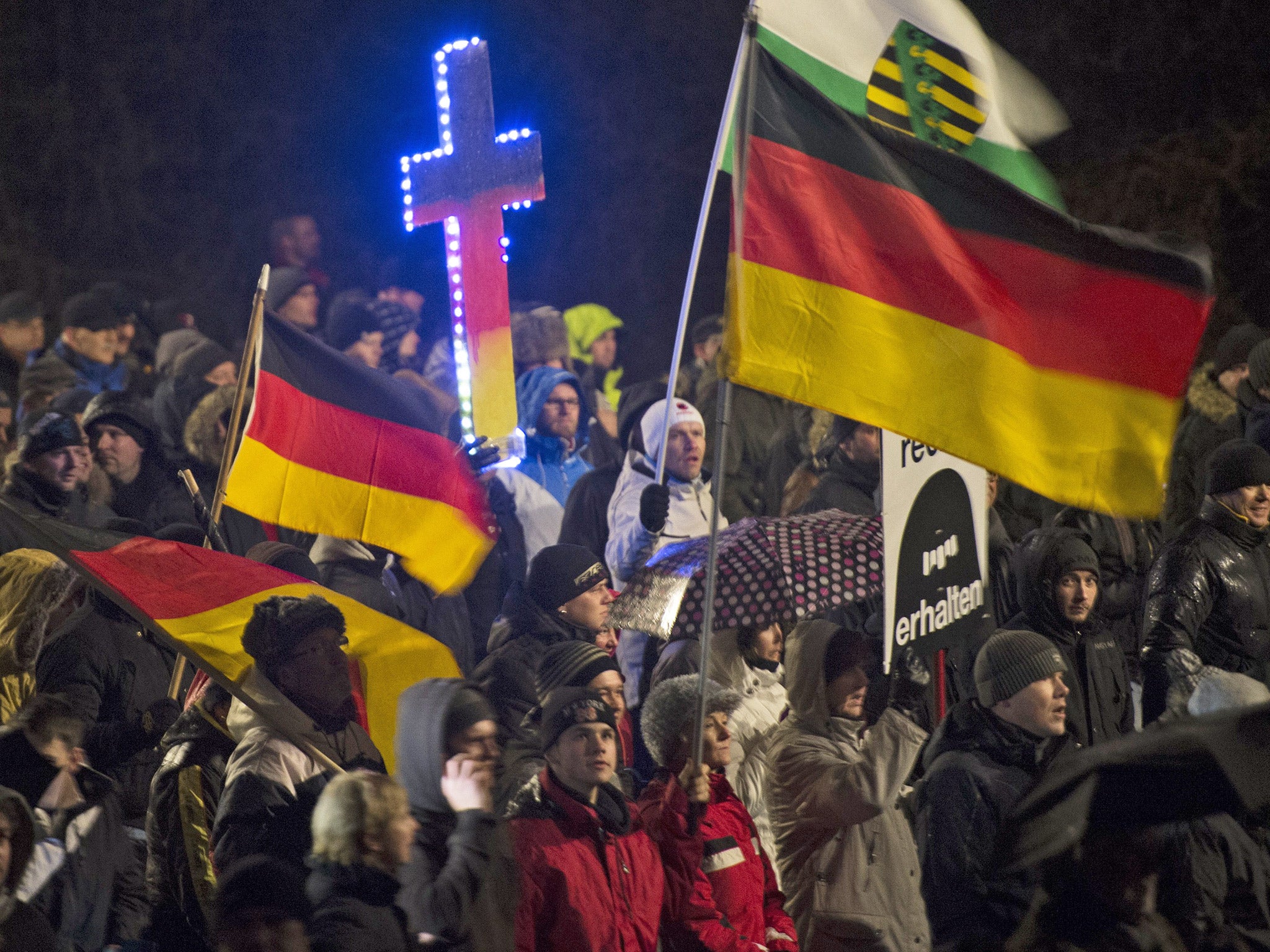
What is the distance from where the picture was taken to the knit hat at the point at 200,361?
993 cm

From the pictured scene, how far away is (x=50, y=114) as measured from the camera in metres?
14.9

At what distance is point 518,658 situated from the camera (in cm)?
667

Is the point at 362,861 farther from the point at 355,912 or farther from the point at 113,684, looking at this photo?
the point at 113,684

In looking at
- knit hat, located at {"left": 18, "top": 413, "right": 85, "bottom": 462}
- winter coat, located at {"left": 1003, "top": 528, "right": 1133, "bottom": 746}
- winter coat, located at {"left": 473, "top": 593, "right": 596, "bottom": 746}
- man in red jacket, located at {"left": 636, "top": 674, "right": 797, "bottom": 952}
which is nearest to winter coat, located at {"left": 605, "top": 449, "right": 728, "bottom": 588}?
winter coat, located at {"left": 473, "top": 593, "right": 596, "bottom": 746}

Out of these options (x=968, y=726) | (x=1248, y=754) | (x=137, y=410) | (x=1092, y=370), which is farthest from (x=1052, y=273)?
(x=137, y=410)

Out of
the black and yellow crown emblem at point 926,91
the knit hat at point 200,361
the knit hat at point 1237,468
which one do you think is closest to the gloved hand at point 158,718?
the black and yellow crown emblem at point 926,91

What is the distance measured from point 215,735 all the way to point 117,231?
34.8ft

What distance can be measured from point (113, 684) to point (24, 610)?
0.46m

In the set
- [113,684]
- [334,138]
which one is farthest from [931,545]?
[334,138]

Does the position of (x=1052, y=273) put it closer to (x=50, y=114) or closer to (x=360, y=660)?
(x=360, y=660)

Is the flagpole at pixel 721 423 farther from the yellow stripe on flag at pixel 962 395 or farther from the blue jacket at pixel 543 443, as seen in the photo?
the blue jacket at pixel 543 443

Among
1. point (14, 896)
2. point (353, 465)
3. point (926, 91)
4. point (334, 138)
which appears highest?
point (334, 138)

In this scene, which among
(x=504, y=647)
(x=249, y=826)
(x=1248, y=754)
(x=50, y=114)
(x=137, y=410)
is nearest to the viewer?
(x=1248, y=754)

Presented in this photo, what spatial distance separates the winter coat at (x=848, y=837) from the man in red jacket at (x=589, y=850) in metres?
0.71
